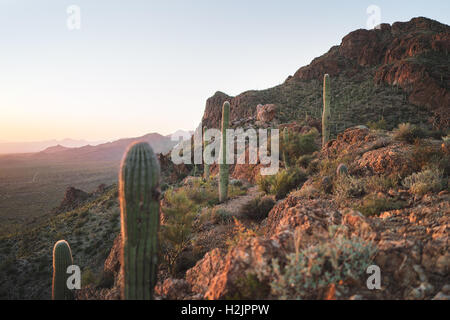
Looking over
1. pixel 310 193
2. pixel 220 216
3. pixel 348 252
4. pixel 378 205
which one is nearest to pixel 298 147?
pixel 310 193

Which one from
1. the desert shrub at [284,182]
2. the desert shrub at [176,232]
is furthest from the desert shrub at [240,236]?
the desert shrub at [284,182]

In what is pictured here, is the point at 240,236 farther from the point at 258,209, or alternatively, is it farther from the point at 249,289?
the point at 258,209

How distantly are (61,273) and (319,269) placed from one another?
642 centimetres

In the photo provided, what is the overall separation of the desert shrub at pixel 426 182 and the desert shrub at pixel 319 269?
10.5 ft

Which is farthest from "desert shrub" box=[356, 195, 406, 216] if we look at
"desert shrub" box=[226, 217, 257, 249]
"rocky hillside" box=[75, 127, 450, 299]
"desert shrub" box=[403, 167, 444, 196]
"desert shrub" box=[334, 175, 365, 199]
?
"desert shrub" box=[226, 217, 257, 249]

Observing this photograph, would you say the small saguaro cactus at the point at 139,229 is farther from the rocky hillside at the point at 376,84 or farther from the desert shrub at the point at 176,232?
the rocky hillside at the point at 376,84

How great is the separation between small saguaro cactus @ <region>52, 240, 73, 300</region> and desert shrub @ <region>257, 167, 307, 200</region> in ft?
23.3

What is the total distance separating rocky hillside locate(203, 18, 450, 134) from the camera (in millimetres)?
25875

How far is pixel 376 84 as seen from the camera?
3262 centimetres

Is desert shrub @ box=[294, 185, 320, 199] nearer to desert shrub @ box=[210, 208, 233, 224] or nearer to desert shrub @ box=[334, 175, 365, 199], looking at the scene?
desert shrub @ box=[334, 175, 365, 199]

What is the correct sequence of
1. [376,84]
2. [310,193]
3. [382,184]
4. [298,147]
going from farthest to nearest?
1. [376,84]
2. [298,147]
3. [310,193]
4. [382,184]

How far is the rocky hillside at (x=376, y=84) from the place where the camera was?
2588 cm
